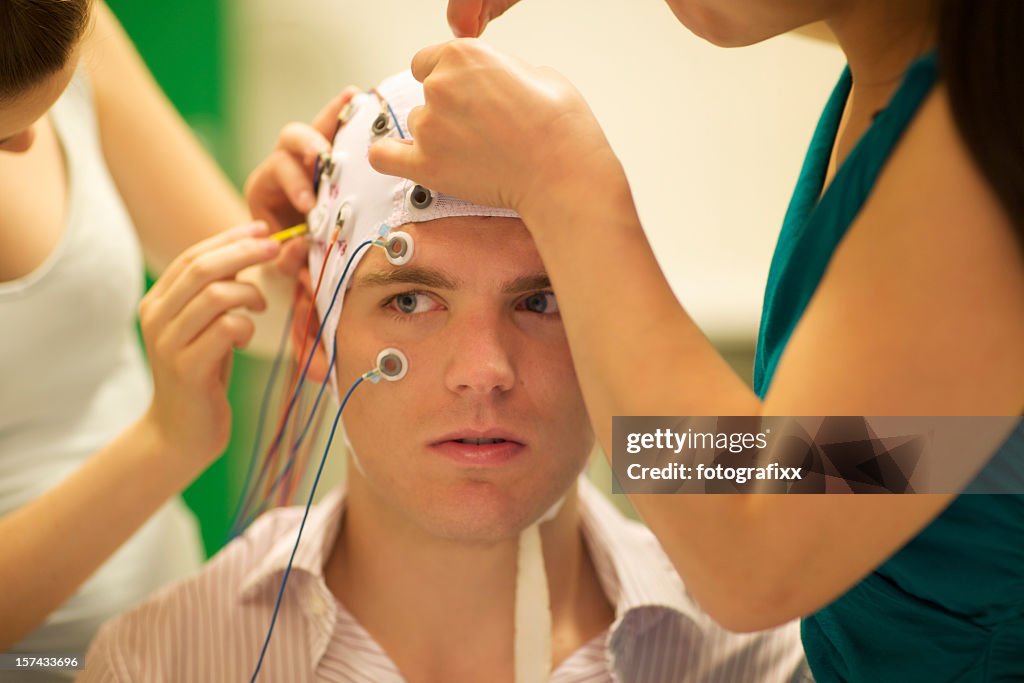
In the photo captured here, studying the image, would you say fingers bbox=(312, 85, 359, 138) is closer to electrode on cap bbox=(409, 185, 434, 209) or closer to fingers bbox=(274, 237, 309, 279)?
fingers bbox=(274, 237, 309, 279)

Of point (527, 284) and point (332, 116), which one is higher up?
point (332, 116)

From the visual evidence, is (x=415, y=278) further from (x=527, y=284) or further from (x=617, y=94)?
(x=617, y=94)

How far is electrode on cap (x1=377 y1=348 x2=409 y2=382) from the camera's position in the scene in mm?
1265

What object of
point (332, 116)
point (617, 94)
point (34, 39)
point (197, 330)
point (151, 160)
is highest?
point (617, 94)

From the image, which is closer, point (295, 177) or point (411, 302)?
point (411, 302)

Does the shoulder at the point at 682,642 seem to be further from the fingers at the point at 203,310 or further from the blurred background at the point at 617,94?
the blurred background at the point at 617,94

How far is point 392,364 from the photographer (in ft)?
4.17

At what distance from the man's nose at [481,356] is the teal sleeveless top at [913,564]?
0.31m

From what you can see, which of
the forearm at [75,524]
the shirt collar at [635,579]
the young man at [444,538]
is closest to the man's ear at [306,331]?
the young man at [444,538]

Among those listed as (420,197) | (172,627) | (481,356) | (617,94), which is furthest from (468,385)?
(617,94)

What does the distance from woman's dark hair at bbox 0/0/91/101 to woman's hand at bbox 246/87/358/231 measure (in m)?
0.41

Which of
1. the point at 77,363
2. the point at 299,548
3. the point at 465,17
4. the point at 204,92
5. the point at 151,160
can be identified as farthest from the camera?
the point at 204,92

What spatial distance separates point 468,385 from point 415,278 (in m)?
0.16

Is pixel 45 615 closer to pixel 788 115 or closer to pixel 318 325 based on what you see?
pixel 318 325
